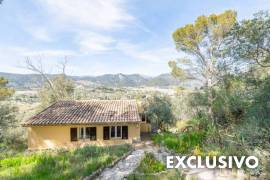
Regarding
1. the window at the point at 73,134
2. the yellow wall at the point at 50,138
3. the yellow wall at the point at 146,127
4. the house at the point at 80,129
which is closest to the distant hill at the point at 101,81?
the yellow wall at the point at 146,127

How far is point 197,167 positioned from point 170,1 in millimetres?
11698

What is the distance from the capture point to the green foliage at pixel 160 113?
2605cm

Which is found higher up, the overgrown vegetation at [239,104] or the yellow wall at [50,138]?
the overgrown vegetation at [239,104]

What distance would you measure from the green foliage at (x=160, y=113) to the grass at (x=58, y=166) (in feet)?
36.9

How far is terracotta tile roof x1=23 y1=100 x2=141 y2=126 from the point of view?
2138cm

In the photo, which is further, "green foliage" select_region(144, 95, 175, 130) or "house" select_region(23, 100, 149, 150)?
"green foliage" select_region(144, 95, 175, 130)

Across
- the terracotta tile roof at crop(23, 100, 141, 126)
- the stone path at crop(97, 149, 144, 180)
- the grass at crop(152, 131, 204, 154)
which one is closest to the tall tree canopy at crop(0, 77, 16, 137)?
the terracotta tile roof at crop(23, 100, 141, 126)

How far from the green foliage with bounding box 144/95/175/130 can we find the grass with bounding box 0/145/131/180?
11236 millimetres

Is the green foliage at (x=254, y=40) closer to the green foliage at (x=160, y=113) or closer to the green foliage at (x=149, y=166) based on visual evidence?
the green foliage at (x=149, y=166)

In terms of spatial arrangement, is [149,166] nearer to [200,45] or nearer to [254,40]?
[254,40]

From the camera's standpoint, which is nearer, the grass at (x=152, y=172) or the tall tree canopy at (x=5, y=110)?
the grass at (x=152, y=172)

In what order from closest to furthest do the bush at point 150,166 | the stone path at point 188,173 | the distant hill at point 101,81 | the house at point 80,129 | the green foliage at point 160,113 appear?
the stone path at point 188,173, the bush at point 150,166, the house at point 80,129, the green foliage at point 160,113, the distant hill at point 101,81

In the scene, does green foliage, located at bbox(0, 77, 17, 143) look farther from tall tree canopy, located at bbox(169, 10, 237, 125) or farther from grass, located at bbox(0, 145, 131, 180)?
tall tree canopy, located at bbox(169, 10, 237, 125)

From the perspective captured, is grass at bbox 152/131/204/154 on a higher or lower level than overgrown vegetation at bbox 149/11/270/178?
lower
